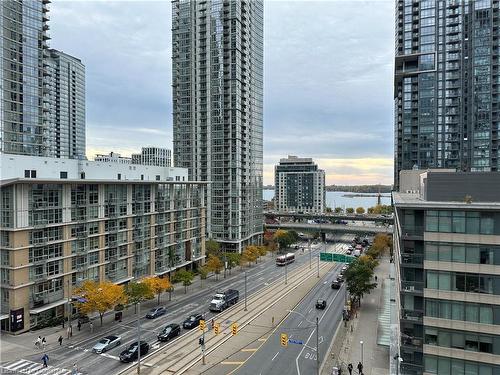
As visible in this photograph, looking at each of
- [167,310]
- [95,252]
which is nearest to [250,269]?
[167,310]

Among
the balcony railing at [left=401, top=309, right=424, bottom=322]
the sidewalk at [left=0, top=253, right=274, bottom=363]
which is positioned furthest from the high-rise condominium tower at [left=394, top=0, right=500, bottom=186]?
the balcony railing at [left=401, top=309, right=424, bottom=322]

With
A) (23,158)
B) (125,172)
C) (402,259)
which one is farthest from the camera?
(125,172)

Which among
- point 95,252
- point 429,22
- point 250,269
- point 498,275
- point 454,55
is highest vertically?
point 429,22

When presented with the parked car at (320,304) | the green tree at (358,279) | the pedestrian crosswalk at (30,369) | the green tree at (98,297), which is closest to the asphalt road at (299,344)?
the parked car at (320,304)

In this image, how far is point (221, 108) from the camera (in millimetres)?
105062

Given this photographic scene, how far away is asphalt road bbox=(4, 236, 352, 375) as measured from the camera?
122ft

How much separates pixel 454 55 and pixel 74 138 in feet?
557

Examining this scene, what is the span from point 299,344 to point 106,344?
22.2 m

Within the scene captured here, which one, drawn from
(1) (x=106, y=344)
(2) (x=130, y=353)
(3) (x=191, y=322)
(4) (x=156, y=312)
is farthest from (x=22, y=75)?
(2) (x=130, y=353)

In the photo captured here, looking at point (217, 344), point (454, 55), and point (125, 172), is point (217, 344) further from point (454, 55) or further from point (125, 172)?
point (454, 55)

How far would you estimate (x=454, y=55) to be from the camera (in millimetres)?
108750

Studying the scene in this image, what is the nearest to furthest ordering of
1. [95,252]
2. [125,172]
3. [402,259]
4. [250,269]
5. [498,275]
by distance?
[498,275] → [402,259] → [95,252] → [125,172] → [250,269]

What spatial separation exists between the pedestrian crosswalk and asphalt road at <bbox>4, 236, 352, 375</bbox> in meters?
0.38

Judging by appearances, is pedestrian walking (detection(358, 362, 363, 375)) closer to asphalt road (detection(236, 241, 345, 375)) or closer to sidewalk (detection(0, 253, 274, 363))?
asphalt road (detection(236, 241, 345, 375))
